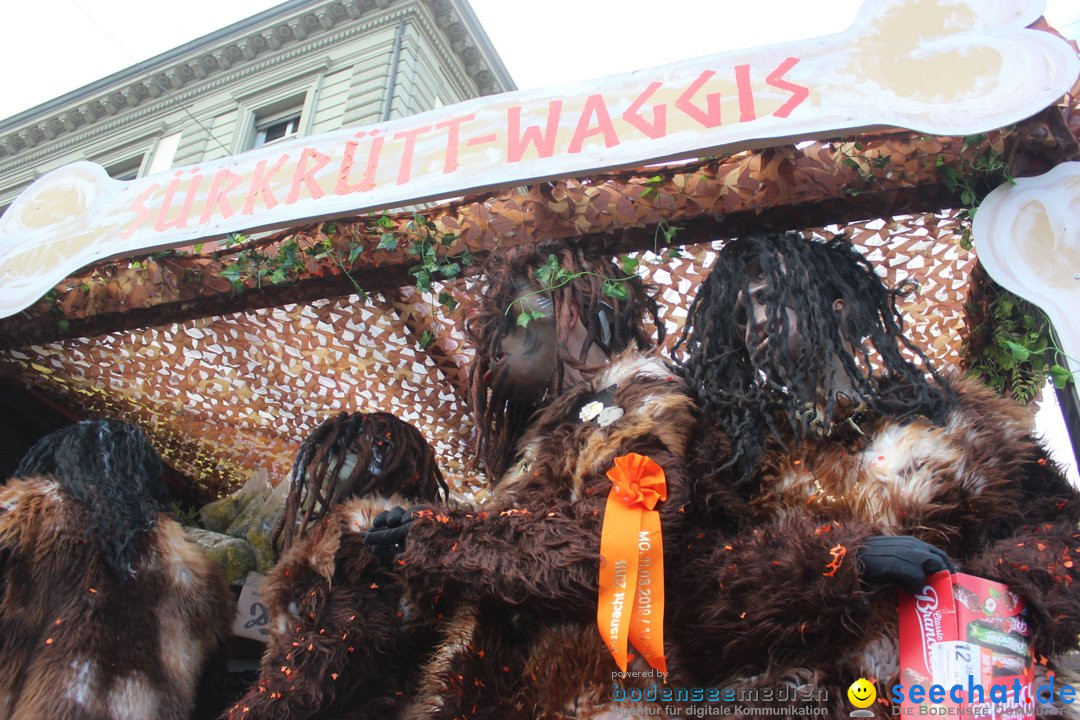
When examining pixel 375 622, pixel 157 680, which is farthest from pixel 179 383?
pixel 375 622

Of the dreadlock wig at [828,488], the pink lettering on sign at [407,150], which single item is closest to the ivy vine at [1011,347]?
the dreadlock wig at [828,488]

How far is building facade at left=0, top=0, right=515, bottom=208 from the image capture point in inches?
414

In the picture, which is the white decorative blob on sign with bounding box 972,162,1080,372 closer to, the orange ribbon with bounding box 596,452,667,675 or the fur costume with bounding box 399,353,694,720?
the fur costume with bounding box 399,353,694,720

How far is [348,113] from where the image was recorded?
1020cm

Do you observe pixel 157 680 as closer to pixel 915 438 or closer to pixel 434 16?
pixel 915 438

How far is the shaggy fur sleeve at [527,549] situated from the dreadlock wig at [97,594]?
102cm

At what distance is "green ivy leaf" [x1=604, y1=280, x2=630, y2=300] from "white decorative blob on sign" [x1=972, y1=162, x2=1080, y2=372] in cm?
85

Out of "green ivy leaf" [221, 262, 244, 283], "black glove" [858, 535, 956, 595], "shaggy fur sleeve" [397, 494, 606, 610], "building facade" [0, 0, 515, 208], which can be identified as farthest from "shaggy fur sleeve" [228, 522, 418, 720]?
"building facade" [0, 0, 515, 208]

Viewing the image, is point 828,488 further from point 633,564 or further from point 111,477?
point 111,477

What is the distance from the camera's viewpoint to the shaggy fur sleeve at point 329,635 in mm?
1799

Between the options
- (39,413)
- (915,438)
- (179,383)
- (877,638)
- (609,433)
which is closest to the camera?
(877,638)

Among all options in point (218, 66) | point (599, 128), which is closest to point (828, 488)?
point (599, 128)

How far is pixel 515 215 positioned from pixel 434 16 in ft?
33.2

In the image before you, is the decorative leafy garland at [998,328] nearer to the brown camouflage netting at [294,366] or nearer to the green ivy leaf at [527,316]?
the brown camouflage netting at [294,366]
